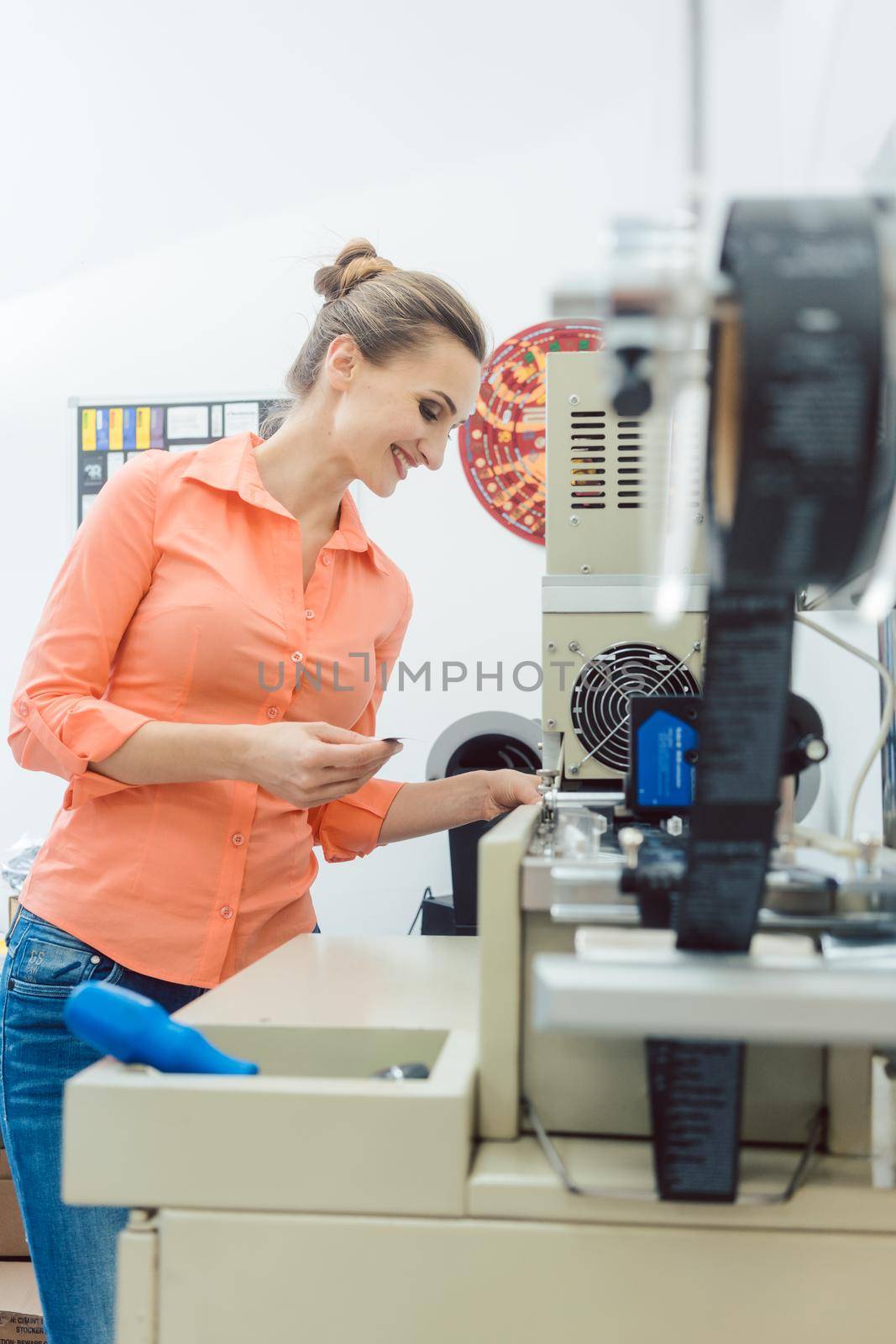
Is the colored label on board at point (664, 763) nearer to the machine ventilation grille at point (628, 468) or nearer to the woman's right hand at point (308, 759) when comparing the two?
the woman's right hand at point (308, 759)

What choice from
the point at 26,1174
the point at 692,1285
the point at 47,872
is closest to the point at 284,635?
the point at 47,872

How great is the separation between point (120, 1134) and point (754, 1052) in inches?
15.2

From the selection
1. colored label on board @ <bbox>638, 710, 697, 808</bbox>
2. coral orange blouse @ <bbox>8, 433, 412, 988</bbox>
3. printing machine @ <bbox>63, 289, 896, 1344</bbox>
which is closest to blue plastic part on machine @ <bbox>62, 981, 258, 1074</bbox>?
printing machine @ <bbox>63, 289, 896, 1344</bbox>

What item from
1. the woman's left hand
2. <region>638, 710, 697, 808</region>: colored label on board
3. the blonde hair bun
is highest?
the blonde hair bun

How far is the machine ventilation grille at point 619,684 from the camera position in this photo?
3.75 ft

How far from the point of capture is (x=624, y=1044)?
2.19 ft

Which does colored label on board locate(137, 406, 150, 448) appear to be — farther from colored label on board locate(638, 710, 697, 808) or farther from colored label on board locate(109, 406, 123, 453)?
colored label on board locate(638, 710, 697, 808)

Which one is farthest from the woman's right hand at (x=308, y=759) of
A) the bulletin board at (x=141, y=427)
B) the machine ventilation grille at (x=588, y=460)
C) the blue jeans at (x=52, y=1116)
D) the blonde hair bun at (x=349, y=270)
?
the bulletin board at (x=141, y=427)

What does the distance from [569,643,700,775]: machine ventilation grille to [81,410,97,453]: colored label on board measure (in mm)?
1875

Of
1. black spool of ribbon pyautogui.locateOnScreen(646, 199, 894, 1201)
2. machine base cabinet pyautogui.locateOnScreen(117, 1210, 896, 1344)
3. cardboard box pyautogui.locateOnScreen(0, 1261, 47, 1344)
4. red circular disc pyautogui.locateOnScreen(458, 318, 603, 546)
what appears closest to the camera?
black spool of ribbon pyautogui.locateOnScreen(646, 199, 894, 1201)

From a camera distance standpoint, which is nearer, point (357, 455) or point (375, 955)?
point (375, 955)

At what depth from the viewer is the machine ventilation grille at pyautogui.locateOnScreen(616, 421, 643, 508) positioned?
1238 mm

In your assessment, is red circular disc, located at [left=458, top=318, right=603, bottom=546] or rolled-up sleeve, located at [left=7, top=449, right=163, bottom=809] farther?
red circular disc, located at [left=458, top=318, right=603, bottom=546]

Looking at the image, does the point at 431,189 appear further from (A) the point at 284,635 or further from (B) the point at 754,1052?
(B) the point at 754,1052
